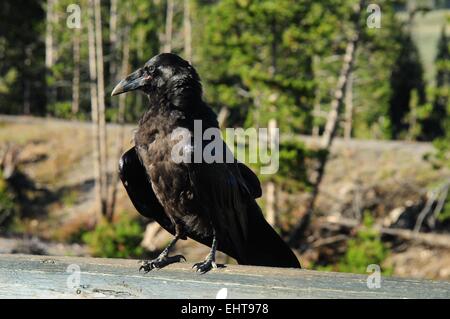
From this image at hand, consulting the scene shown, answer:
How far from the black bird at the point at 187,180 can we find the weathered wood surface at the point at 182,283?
1.00 meters

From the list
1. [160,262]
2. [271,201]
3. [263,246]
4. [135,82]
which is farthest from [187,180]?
[271,201]

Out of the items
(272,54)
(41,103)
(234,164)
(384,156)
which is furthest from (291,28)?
(41,103)

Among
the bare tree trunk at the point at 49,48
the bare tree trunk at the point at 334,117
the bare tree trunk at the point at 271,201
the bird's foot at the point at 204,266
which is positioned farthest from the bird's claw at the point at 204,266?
the bare tree trunk at the point at 49,48

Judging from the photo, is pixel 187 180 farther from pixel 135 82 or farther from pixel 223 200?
pixel 135 82

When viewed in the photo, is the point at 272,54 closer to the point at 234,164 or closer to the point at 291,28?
the point at 291,28

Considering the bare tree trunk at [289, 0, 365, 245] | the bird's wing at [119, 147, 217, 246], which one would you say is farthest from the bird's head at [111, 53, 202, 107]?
the bare tree trunk at [289, 0, 365, 245]

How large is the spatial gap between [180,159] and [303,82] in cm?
1571

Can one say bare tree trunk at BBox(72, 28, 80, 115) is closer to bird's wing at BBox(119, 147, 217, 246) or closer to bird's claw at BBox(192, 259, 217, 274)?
bird's wing at BBox(119, 147, 217, 246)

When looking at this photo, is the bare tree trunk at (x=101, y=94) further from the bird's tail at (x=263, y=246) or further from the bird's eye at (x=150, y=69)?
the bird's tail at (x=263, y=246)

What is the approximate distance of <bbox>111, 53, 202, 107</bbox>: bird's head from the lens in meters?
4.84

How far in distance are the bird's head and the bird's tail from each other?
871mm

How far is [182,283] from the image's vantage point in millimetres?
3072

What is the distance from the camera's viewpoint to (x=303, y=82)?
19969 millimetres

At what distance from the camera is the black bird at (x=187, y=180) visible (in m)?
4.57
